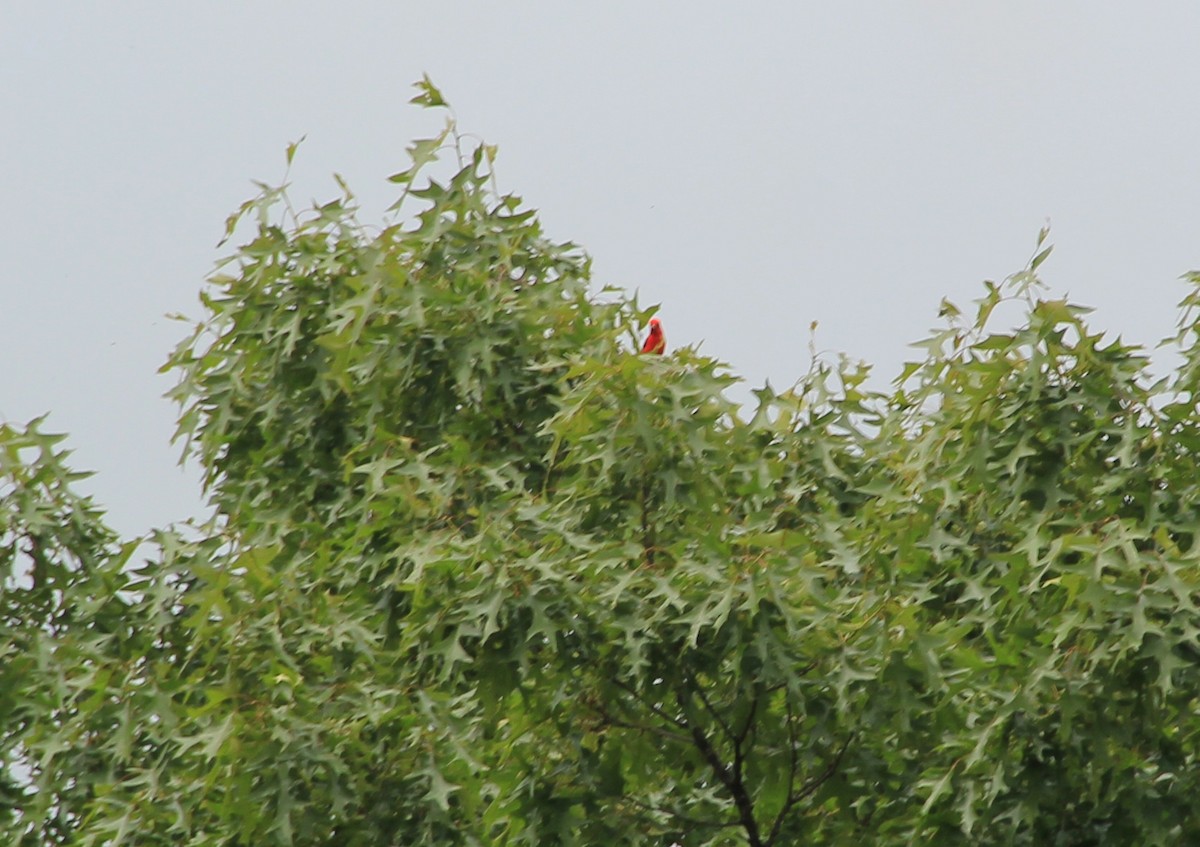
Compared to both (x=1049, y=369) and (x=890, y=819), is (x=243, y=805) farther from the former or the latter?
(x=1049, y=369)

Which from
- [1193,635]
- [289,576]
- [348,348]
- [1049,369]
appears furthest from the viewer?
[348,348]

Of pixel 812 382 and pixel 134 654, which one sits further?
pixel 134 654

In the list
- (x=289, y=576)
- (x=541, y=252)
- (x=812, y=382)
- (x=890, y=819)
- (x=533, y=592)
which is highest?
(x=541, y=252)

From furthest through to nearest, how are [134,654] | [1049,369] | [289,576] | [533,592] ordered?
[134,654] < [289,576] < [1049,369] < [533,592]

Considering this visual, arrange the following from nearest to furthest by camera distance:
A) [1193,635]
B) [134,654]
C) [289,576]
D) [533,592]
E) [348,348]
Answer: [1193,635] < [533,592] < [289,576] < [348,348] < [134,654]

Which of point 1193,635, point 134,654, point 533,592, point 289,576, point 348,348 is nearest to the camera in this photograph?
point 1193,635

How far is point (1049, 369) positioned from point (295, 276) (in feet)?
12.2

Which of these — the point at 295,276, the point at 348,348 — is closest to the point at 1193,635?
the point at 348,348

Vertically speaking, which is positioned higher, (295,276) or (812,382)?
(295,276)

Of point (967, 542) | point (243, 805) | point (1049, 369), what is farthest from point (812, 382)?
point (243, 805)

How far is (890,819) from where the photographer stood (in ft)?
20.1

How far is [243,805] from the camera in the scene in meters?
5.68

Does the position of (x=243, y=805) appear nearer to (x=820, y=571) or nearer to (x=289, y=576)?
(x=289, y=576)

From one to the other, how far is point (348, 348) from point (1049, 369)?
2.90 metres
